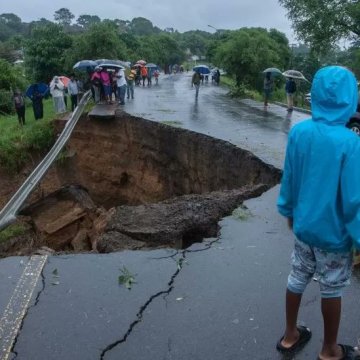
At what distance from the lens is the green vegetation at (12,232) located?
11806 millimetres

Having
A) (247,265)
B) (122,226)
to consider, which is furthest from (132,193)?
(247,265)

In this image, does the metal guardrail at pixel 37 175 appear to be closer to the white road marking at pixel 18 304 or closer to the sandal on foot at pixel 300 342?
the white road marking at pixel 18 304

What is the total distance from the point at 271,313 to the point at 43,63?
91.3 ft

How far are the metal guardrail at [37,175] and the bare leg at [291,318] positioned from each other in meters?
5.72

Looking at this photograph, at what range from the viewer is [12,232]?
487 inches

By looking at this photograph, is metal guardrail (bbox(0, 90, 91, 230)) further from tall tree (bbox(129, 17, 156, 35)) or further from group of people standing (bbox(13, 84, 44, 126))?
tall tree (bbox(129, 17, 156, 35))

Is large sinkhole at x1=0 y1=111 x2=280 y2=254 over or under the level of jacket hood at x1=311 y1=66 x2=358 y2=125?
under

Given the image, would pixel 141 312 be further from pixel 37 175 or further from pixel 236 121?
pixel 236 121

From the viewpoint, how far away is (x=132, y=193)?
16094 millimetres

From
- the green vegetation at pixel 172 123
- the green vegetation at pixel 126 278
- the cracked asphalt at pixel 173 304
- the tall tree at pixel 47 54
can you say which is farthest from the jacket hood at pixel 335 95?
the tall tree at pixel 47 54

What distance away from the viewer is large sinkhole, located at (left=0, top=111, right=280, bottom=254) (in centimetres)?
646

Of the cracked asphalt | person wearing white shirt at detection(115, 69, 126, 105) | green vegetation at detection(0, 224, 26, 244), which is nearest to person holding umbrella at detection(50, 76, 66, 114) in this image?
person wearing white shirt at detection(115, 69, 126, 105)

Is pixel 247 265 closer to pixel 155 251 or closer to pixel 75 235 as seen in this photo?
pixel 155 251

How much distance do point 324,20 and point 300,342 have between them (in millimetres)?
23155
